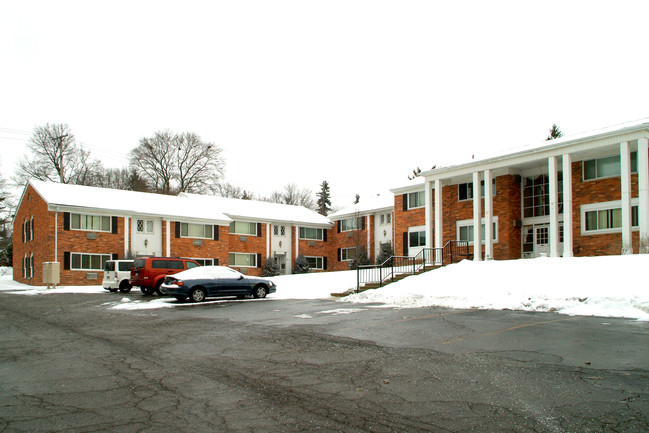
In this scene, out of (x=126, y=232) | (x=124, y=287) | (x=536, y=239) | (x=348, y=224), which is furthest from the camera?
(x=348, y=224)

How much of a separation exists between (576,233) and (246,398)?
22400 mm

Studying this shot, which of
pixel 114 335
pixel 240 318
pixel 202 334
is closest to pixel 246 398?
pixel 202 334

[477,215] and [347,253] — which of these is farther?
[347,253]

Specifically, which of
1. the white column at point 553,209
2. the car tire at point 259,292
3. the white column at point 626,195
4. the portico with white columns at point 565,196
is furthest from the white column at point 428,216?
the car tire at point 259,292

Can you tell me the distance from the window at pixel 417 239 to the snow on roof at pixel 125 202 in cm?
1478

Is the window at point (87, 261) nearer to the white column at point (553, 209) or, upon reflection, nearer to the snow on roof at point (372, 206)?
the snow on roof at point (372, 206)

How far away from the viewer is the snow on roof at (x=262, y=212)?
1761 inches

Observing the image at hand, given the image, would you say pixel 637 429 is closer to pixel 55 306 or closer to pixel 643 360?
pixel 643 360

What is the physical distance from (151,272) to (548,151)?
19.1 m

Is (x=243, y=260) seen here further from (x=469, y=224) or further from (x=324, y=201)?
(x=324, y=201)

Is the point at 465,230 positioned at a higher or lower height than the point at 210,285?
higher

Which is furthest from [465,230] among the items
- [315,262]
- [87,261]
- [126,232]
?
[87,261]

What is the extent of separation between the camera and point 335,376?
707cm

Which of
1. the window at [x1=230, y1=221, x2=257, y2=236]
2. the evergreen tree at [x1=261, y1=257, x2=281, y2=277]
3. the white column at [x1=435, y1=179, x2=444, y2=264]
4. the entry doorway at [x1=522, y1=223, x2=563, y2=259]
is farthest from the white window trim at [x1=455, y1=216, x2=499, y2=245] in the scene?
the window at [x1=230, y1=221, x2=257, y2=236]
